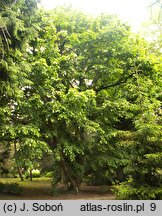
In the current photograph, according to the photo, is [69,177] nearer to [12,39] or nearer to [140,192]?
[140,192]

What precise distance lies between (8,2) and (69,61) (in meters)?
6.14

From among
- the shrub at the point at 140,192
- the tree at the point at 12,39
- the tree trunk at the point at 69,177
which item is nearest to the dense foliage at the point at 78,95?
the tree trunk at the point at 69,177

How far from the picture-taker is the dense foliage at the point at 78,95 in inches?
456

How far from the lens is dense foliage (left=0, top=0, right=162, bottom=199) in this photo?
11.6m

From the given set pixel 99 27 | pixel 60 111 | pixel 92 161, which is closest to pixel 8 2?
pixel 60 111

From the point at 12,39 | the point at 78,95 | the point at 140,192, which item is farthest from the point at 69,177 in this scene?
the point at 12,39

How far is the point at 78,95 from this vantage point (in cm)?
1188

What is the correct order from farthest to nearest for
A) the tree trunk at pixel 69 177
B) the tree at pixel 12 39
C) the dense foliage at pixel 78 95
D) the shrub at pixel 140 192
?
the tree trunk at pixel 69 177 < the dense foliage at pixel 78 95 < the shrub at pixel 140 192 < the tree at pixel 12 39

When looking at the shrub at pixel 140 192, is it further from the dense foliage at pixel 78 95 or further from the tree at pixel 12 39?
the tree at pixel 12 39

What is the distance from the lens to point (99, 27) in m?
14.4

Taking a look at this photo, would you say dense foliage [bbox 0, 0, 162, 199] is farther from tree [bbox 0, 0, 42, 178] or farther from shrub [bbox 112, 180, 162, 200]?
shrub [bbox 112, 180, 162, 200]

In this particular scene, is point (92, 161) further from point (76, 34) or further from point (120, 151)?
point (76, 34)

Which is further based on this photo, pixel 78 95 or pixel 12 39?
pixel 78 95

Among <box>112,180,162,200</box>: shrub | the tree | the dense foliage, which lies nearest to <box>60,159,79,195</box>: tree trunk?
the dense foliage
